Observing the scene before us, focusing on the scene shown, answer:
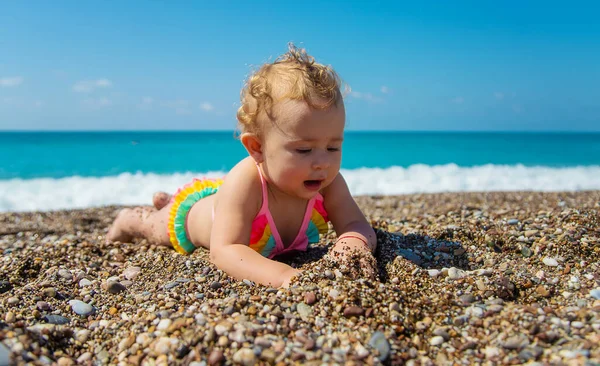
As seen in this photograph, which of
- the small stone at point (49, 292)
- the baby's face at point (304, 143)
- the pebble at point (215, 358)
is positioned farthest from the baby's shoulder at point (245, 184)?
the pebble at point (215, 358)

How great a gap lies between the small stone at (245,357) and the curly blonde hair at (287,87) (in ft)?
5.63

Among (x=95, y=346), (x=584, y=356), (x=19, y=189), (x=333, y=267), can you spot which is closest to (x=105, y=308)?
(x=95, y=346)

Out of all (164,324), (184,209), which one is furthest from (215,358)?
(184,209)

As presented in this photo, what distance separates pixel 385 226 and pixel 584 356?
2816 millimetres

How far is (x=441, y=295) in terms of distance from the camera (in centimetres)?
255

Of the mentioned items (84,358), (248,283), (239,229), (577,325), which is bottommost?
(84,358)

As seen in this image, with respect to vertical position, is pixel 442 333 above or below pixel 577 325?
below

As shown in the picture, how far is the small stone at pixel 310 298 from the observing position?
2447 millimetres

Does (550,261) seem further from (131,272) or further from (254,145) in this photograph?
(131,272)

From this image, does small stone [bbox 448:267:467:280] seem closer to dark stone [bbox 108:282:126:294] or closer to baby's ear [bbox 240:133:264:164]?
baby's ear [bbox 240:133:264:164]

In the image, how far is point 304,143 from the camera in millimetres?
3178

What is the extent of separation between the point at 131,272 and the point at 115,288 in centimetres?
45

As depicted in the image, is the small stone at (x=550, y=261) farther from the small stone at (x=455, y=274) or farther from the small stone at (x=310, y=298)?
the small stone at (x=310, y=298)

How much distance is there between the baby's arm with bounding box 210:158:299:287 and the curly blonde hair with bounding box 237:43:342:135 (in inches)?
15.3
